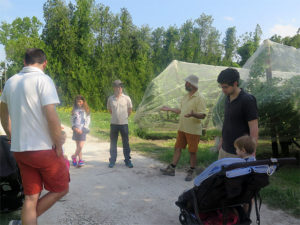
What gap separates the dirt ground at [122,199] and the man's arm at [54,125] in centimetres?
119

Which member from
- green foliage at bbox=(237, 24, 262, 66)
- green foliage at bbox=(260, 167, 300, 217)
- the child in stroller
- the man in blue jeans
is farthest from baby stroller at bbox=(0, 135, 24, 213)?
green foliage at bbox=(237, 24, 262, 66)

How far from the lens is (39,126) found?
2.35 m

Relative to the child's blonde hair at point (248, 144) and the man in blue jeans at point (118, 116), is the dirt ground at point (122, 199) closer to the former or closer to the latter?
the man in blue jeans at point (118, 116)

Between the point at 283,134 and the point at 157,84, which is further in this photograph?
the point at 157,84

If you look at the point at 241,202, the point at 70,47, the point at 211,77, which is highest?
the point at 70,47

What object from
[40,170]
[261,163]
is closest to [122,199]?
[40,170]

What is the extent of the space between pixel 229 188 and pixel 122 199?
6.11 ft

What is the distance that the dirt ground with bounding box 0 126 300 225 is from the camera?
10.3ft

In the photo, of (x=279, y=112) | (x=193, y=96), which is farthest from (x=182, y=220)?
(x=279, y=112)

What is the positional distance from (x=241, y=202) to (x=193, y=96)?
2.31m

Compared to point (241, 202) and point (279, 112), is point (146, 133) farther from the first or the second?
point (241, 202)

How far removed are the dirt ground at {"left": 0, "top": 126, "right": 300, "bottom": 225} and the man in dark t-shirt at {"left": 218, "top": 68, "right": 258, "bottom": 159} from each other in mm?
1140

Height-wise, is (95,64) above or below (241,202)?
above

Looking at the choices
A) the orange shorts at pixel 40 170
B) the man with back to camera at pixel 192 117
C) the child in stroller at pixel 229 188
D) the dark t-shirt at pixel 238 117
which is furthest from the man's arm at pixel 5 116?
the man with back to camera at pixel 192 117
